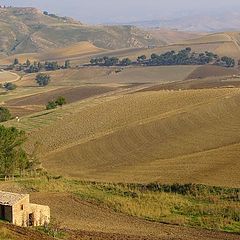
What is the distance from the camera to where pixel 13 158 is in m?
43.0

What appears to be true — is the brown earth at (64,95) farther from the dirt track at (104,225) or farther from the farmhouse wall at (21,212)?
the farmhouse wall at (21,212)

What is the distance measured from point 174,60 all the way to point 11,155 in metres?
134

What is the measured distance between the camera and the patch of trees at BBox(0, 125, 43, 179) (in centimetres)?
4275

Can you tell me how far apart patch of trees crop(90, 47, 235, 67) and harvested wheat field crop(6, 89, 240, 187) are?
9199cm

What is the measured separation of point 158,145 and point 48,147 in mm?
10044

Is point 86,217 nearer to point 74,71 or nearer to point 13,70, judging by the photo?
point 74,71

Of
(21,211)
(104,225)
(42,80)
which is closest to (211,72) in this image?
(42,80)

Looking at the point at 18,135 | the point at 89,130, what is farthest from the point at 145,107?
the point at 18,135

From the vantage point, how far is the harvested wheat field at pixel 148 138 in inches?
1635

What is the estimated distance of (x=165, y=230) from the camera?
93.5 feet

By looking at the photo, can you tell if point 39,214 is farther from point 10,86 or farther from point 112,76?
point 112,76

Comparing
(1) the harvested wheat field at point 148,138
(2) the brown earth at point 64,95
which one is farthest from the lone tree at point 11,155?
(2) the brown earth at point 64,95

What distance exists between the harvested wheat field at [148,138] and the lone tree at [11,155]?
2605 millimetres

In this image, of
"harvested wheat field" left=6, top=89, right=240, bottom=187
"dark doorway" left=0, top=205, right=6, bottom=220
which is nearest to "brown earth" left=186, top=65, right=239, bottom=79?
"harvested wheat field" left=6, top=89, right=240, bottom=187
